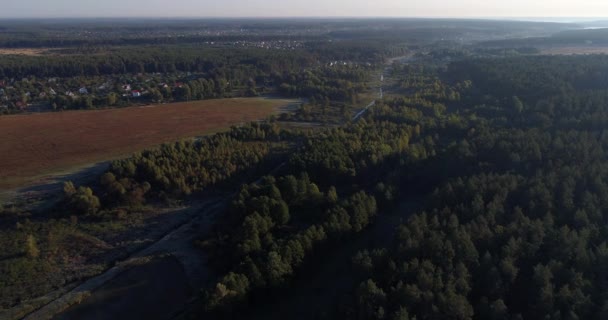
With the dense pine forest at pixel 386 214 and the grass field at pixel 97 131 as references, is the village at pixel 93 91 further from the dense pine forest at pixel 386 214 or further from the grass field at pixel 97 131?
the dense pine forest at pixel 386 214

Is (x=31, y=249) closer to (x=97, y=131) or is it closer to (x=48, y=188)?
(x=48, y=188)

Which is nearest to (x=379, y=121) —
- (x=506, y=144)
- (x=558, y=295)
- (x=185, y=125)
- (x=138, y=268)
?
(x=506, y=144)

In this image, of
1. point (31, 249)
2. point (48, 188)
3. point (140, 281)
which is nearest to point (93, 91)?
point (48, 188)

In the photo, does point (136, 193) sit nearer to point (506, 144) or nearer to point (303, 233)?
point (303, 233)

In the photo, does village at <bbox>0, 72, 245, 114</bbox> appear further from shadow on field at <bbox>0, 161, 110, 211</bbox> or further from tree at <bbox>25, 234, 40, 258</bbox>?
tree at <bbox>25, 234, 40, 258</bbox>

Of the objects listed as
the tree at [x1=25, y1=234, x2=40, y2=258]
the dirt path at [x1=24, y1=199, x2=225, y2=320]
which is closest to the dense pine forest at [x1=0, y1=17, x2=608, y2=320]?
the tree at [x1=25, y1=234, x2=40, y2=258]
